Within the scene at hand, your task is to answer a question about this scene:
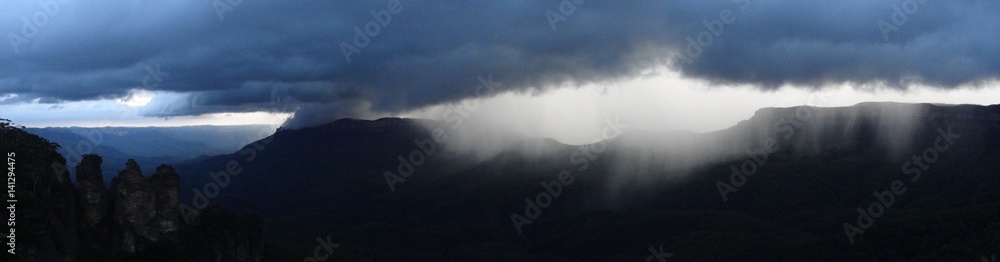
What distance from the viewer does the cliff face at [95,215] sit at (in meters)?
70.7

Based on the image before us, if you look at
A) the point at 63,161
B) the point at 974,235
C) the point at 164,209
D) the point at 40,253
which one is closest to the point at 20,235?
the point at 40,253

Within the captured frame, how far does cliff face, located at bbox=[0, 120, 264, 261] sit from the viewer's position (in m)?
70.7

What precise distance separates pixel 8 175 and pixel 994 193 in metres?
207

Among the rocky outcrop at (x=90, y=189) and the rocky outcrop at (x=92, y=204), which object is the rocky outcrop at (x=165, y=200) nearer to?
the rocky outcrop at (x=92, y=204)

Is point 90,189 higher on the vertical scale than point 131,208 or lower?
higher

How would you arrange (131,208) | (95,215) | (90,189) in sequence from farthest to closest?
(131,208) < (95,215) < (90,189)

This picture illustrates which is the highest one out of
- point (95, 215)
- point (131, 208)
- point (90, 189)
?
point (90, 189)

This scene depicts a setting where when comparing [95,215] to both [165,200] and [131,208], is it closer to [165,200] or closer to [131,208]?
[131,208]

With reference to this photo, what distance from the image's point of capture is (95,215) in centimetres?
9288

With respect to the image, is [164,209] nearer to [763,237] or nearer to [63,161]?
[63,161]

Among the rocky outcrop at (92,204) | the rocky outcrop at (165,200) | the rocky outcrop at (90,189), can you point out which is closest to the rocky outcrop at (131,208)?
the rocky outcrop at (165,200)

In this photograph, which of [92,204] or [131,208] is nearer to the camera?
[92,204]

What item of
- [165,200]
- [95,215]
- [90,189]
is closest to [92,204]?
[95,215]

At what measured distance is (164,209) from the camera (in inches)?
4109
